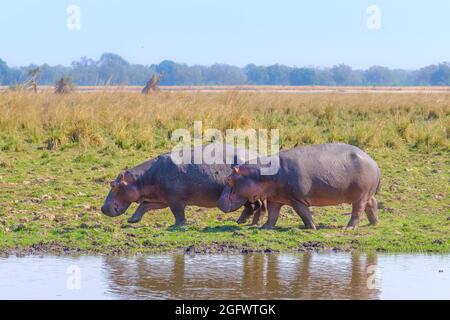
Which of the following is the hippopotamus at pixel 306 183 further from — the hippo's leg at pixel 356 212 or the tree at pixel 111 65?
the tree at pixel 111 65

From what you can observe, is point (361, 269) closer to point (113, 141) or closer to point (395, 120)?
point (113, 141)

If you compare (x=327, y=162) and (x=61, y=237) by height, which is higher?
(x=327, y=162)

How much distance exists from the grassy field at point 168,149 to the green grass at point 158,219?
0.01 metres

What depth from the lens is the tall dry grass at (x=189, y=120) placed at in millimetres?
15836

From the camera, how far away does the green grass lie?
1029 centimetres

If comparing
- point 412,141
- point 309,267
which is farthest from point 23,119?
point 309,267

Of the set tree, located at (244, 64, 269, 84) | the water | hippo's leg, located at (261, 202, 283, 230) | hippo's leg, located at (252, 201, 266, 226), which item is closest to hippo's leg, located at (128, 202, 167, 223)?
hippo's leg, located at (252, 201, 266, 226)

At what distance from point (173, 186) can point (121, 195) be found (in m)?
0.60

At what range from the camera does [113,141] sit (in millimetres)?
15711

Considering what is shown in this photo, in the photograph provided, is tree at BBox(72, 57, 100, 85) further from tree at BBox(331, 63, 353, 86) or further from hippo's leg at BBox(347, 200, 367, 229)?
hippo's leg at BBox(347, 200, 367, 229)

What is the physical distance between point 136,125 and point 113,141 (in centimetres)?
143

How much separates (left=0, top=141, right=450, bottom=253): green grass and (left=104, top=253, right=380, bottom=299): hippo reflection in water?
441 mm

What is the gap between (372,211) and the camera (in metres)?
11.2

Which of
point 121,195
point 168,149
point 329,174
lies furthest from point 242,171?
point 168,149
